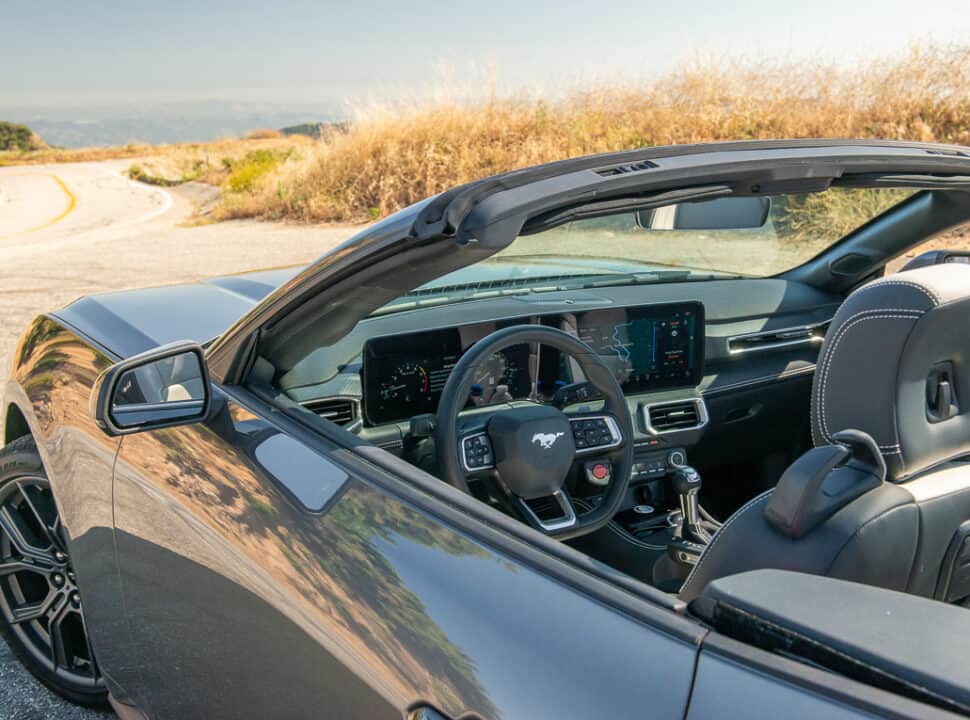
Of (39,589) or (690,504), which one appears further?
(690,504)

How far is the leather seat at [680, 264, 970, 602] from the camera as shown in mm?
1510

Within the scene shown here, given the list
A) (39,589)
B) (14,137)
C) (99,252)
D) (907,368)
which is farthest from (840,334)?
(14,137)

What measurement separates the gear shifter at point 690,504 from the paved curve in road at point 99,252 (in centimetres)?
196

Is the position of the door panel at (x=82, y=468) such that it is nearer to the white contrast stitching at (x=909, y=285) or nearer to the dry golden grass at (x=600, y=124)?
the white contrast stitching at (x=909, y=285)

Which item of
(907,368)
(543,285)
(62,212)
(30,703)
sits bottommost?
(62,212)

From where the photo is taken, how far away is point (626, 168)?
5.46 ft

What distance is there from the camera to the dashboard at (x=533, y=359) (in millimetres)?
2855

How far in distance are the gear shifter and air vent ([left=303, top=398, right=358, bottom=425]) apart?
1162mm

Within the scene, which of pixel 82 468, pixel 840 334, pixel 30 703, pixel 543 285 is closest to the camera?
pixel 840 334

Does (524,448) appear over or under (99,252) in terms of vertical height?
over

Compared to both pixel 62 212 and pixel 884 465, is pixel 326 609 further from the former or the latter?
pixel 62 212

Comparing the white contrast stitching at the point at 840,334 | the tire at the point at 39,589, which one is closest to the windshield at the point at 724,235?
Result: the white contrast stitching at the point at 840,334

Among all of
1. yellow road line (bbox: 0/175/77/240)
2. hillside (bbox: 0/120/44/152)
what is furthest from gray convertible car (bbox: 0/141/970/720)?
hillside (bbox: 0/120/44/152)

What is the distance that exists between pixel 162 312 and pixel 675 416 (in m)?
1.92
